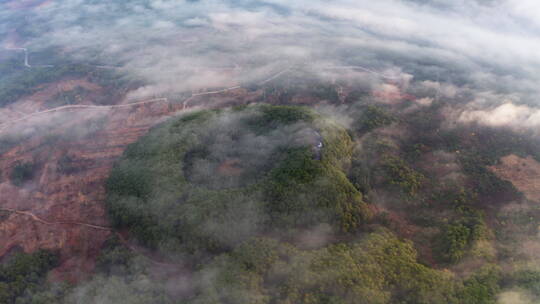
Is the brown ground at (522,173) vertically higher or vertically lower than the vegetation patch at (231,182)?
higher

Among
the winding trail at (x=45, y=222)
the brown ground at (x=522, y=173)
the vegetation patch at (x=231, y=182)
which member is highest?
the brown ground at (x=522, y=173)

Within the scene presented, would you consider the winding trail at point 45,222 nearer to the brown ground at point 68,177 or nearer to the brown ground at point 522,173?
the brown ground at point 68,177

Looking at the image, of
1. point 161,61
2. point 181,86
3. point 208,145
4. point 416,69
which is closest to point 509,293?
point 208,145

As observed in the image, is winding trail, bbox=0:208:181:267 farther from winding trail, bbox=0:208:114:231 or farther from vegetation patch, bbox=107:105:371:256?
vegetation patch, bbox=107:105:371:256

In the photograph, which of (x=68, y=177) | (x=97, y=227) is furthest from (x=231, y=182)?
(x=68, y=177)

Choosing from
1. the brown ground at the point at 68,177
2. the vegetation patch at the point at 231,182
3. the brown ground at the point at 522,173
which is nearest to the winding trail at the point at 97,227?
the brown ground at the point at 68,177

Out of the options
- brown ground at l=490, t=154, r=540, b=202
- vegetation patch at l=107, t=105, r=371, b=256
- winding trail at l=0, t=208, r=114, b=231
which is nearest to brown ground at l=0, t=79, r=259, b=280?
winding trail at l=0, t=208, r=114, b=231

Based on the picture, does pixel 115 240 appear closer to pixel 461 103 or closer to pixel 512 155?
pixel 512 155

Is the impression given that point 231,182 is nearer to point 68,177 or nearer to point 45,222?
point 45,222

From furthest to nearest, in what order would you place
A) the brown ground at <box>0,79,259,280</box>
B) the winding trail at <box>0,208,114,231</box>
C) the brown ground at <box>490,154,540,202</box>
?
1. the brown ground at <box>490,154,540,202</box>
2. the winding trail at <box>0,208,114,231</box>
3. the brown ground at <box>0,79,259,280</box>
